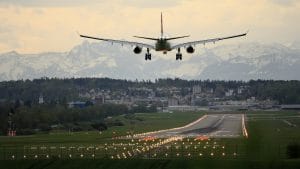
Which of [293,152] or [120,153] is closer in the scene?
[293,152]

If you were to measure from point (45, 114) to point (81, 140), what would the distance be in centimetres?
5669

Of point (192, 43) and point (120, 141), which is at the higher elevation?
point (192, 43)

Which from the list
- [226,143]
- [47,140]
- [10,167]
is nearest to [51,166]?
[10,167]

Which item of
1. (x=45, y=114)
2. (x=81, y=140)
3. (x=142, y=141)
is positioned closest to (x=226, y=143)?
(x=142, y=141)

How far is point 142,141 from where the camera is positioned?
130 meters

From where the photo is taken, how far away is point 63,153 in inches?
4126

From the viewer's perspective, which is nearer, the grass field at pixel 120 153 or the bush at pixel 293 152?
the grass field at pixel 120 153

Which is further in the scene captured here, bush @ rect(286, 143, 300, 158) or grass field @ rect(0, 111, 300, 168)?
bush @ rect(286, 143, 300, 158)

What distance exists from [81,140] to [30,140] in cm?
802

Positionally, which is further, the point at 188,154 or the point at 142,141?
the point at 142,141

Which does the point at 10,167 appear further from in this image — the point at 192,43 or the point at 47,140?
the point at 47,140

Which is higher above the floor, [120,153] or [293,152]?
[293,152]

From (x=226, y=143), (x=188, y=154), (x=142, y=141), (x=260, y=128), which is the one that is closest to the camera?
(x=260, y=128)

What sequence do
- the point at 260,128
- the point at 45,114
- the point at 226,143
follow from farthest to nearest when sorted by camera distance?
the point at 45,114 → the point at 226,143 → the point at 260,128
